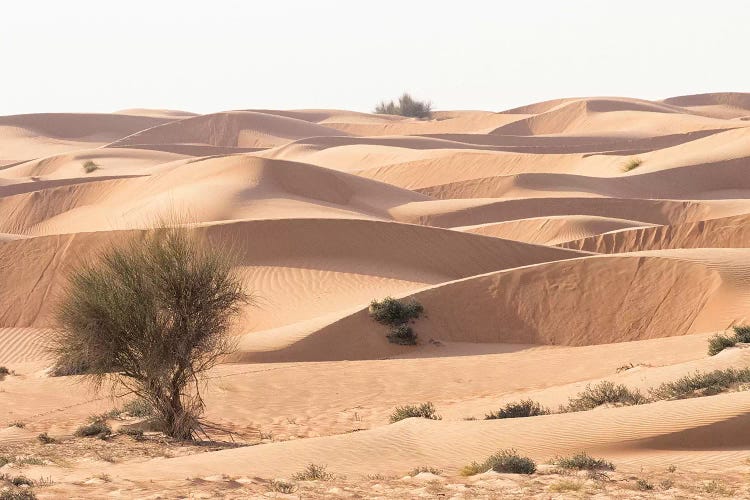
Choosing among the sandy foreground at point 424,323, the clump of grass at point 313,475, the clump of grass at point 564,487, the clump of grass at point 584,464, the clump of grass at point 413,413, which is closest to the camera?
the clump of grass at point 564,487

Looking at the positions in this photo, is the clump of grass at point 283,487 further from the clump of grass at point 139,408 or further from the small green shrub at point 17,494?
the clump of grass at point 139,408

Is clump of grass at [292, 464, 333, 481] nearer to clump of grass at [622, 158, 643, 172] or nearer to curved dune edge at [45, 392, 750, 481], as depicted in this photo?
curved dune edge at [45, 392, 750, 481]

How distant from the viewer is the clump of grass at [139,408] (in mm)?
14469

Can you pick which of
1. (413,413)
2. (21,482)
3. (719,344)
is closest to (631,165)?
(719,344)

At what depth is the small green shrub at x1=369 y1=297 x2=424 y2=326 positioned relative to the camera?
875 inches

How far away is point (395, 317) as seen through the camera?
73.4 ft

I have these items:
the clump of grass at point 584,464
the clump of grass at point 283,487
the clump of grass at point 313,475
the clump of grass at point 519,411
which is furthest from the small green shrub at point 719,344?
the clump of grass at point 283,487


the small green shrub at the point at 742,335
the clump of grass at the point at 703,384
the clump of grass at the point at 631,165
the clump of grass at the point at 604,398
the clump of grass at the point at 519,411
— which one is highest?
the clump of grass at the point at 631,165

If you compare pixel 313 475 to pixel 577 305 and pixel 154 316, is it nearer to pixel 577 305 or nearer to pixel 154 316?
pixel 154 316

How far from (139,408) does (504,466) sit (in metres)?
6.68

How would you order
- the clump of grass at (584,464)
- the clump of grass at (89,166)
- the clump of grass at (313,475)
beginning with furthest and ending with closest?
the clump of grass at (89,166) → the clump of grass at (584,464) → the clump of grass at (313,475)

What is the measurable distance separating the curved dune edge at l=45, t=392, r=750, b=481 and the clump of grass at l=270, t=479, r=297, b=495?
0.83 meters

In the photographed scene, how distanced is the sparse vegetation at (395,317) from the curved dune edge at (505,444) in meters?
10.3

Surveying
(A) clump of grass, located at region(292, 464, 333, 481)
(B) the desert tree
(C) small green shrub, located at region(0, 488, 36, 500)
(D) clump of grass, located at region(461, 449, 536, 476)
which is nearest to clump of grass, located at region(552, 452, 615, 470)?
(D) clump of grass, located at region(461, 449, 536, 476)
